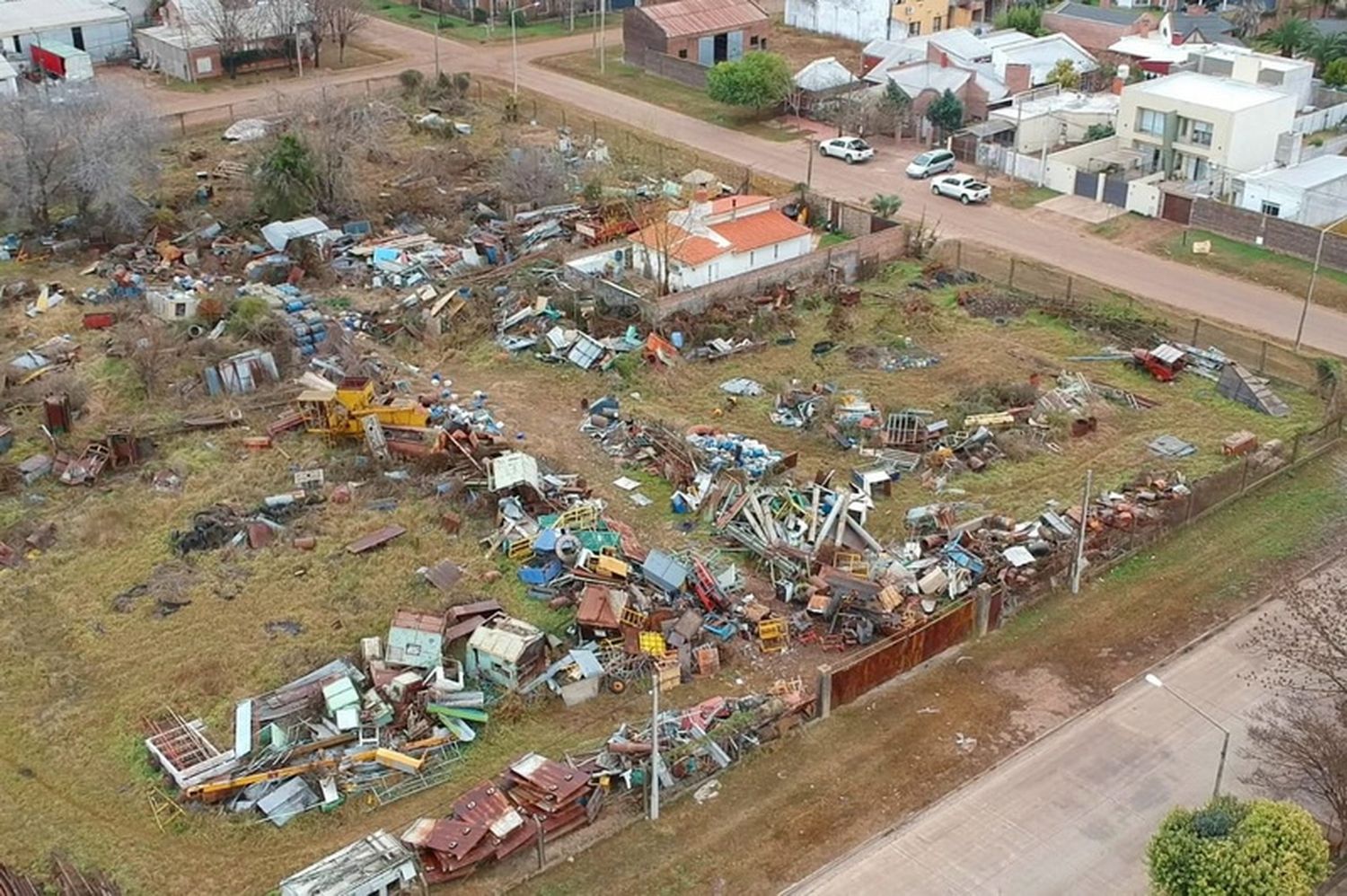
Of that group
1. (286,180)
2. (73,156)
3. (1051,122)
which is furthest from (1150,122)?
(73,156)

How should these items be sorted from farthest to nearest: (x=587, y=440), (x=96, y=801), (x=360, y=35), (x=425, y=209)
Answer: (x=360, y=35) < (x=425, y=209) < (x=587, y=440) < (x=96, y=801)

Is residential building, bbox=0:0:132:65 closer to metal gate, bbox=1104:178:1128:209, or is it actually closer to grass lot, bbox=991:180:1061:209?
grass lot, bbox=991:180:1061:209

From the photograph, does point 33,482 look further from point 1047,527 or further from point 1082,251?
point 1082,251

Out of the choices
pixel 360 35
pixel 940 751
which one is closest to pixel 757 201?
pixel 940 751

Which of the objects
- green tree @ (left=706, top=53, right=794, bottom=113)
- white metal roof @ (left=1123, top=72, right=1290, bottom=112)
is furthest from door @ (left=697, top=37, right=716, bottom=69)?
white metal roof @ (left=1123, top=72, right=1290, bottom=112)

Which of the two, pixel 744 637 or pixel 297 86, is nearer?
pixel 744 637

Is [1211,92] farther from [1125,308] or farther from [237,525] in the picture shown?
[237,525]

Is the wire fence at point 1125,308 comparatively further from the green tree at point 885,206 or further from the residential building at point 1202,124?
the residential building at point 1202,124
